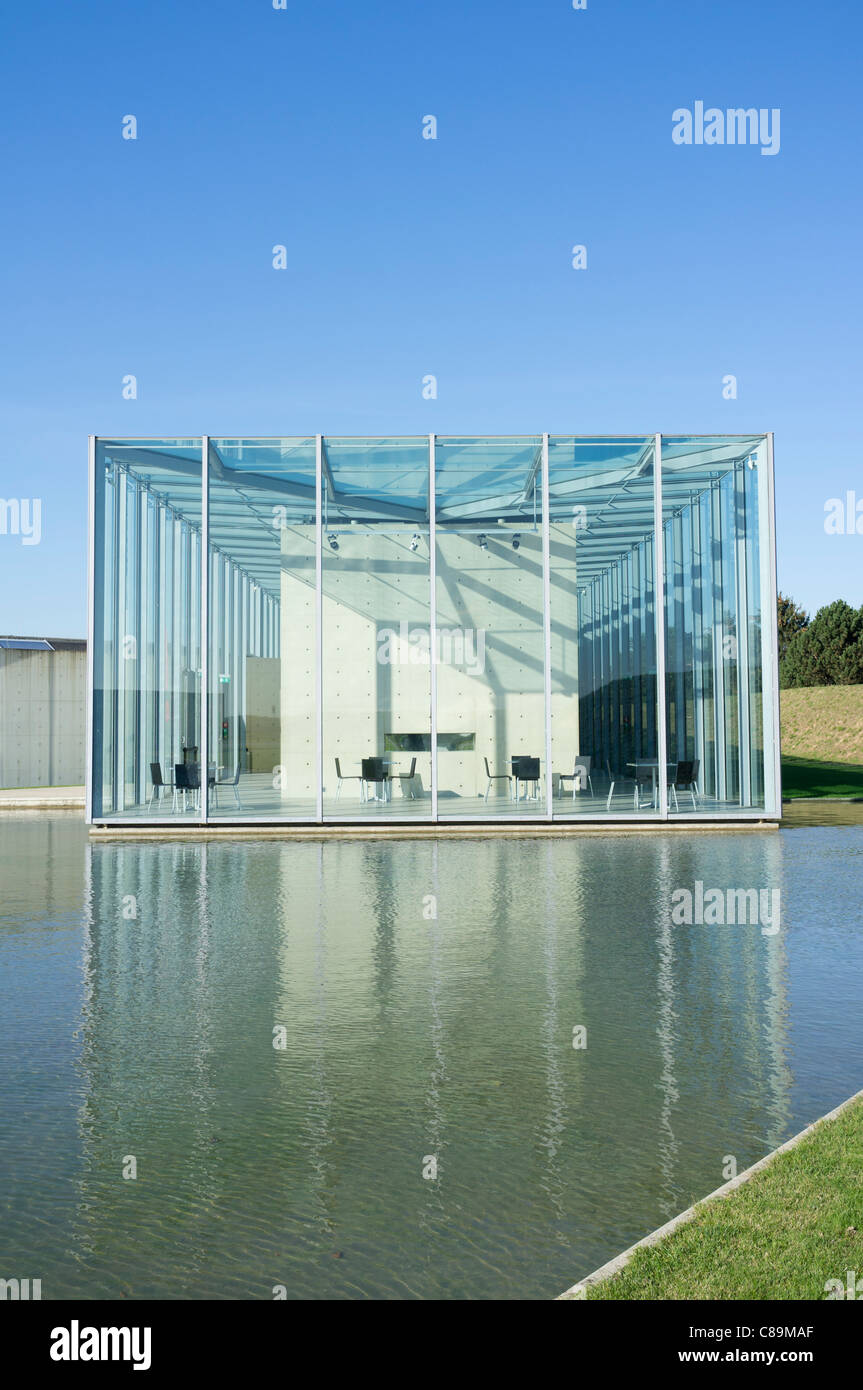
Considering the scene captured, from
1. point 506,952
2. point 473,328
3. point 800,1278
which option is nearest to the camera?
point 800,1278

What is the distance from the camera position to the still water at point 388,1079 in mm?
3352

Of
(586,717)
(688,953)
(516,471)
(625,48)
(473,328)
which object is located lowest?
(688,953)

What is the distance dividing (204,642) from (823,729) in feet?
103

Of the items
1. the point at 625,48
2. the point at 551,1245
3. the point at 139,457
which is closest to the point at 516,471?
the point at 139,457

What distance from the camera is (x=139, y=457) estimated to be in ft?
57.8

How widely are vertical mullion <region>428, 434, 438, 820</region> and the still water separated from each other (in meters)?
7.11

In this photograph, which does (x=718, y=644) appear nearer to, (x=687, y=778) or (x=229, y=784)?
(x=687, y=778)

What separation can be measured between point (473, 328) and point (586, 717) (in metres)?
6.05

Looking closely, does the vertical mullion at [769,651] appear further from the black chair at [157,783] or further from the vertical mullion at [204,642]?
the black chair at [157,783]

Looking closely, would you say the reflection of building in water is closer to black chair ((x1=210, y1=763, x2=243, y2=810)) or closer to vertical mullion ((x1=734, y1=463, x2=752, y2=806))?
black chair ((x1=210, y1=763, x2=243, y2=810))

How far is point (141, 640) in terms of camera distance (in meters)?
17.9

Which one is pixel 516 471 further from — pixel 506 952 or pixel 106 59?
pixel 506 952

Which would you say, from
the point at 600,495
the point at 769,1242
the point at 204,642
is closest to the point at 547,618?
the point at 600,495

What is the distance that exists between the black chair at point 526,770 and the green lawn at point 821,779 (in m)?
10.2
